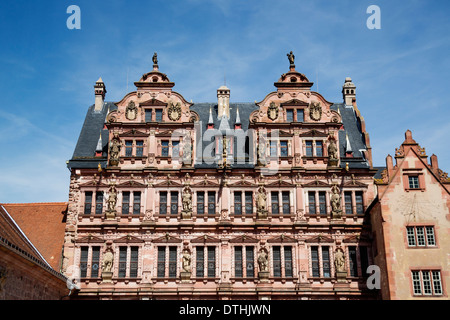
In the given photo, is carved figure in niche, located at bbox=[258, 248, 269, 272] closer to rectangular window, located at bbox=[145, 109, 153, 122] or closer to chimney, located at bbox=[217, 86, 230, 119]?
chimney, located at bbox=[217, 86, 230, 119]

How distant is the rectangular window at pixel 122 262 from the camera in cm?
3319

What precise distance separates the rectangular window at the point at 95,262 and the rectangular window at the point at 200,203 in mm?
6965

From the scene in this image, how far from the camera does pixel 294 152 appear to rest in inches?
1410

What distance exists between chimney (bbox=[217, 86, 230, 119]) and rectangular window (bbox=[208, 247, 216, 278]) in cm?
1074

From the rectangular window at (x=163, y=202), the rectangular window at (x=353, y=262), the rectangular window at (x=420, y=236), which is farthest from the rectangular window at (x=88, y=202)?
the rectangular window at (x=420, y=236)

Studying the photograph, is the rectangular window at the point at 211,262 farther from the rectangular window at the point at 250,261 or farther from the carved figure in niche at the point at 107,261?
the carved figure in niche at the point at 107,261

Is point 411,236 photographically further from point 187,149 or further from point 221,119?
point 221,119

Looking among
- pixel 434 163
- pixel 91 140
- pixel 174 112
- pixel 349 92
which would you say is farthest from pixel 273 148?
pixel 91 140

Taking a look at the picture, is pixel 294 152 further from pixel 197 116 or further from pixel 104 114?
pixel 104 114

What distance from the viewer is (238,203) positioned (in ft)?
114

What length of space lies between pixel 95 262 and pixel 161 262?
4.25 metres

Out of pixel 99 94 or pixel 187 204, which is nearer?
pixel 187 204

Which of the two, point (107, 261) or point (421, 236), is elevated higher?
point (421, 236)
